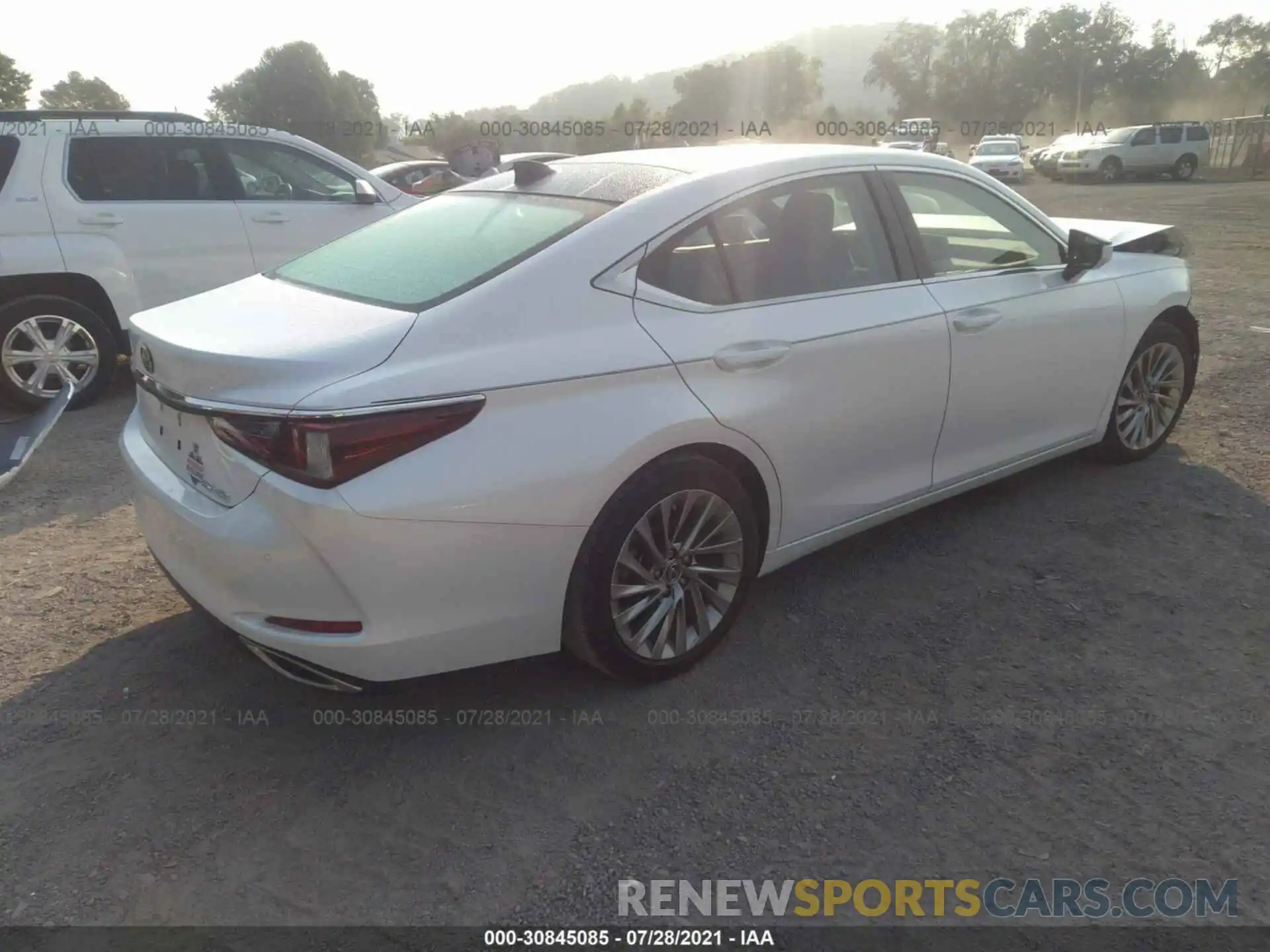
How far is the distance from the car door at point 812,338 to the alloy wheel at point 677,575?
279mm

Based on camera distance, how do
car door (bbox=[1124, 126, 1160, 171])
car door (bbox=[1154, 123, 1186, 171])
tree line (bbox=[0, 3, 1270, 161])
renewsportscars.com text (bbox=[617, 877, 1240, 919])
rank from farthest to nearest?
tree line (bbox=[0, 3, 1270, 161]) → car door (bbox=[1154, 123, 1186, 171]) → car door (bbox=[1124, 126, 1160, 171]) → renewsportscars.com text (bbox=[617, 877, 1240, 919])

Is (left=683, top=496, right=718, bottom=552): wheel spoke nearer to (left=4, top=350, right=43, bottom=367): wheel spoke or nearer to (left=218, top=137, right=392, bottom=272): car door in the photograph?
(left=218, top=137, right=392, bottom=272): car door

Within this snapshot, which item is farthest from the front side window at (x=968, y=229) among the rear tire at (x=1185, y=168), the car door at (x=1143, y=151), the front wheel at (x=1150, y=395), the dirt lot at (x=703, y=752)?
the rear tire at (x=1185, y=168)

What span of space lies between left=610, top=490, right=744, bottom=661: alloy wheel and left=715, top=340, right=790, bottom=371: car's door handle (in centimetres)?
42

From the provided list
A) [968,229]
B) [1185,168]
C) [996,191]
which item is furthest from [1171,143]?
[968,229]

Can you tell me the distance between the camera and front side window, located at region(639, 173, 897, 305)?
310 centimetres

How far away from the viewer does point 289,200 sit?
713cm

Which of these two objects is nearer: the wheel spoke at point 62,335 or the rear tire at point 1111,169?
the wheel spoke at point 62,335

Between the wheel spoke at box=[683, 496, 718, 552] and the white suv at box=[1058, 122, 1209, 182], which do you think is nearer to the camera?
the wheel spoke at box=[683, 496, 718, 552]

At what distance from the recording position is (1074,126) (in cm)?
7150

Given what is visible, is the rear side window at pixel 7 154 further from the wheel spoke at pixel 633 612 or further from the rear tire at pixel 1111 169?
the rear tire at pixel 1111 169

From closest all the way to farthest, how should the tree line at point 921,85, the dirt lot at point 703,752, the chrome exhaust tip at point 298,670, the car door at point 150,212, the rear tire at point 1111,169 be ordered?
the dirt lot at point 703,752 < the chrome exhaust tip at point 298,670 < the car door at point 150,212 < the rear tire at point 1111,169 < the tree line at point 921,85

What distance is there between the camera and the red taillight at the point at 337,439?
2.41m

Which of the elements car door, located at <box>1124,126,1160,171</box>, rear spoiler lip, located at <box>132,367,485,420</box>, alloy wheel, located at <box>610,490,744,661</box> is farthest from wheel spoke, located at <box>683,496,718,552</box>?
car door, located at <box>1124,126,1160,171</box>
